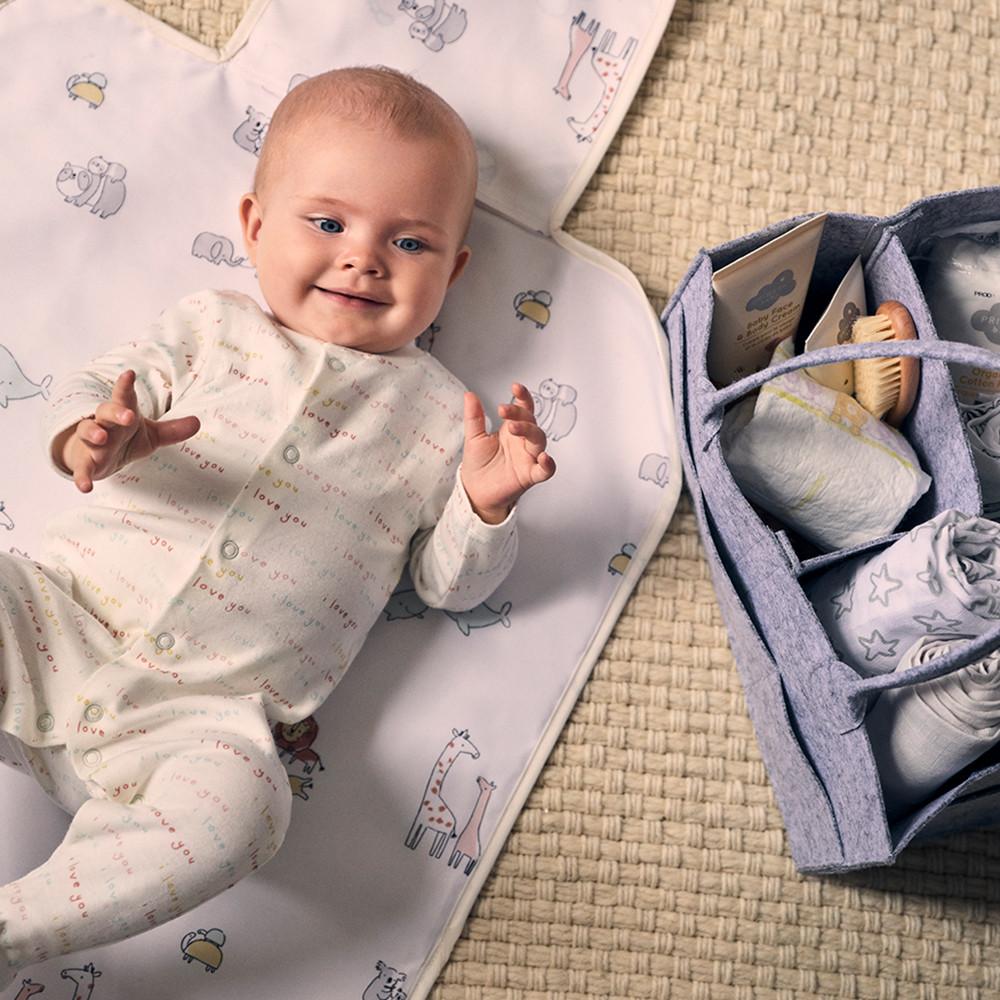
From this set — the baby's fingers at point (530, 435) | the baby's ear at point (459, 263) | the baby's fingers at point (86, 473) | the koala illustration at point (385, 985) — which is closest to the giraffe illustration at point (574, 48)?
the baby's ear at point (459, 263)

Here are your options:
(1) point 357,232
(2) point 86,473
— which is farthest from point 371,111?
(2) point 86,473

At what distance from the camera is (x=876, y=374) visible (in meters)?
1.18

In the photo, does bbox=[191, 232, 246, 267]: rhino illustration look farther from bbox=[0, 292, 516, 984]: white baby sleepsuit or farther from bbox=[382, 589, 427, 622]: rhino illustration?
bbox=[382, 589, 427, 622]: rhino illustration

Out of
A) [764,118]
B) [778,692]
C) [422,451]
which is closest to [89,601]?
[422,451]

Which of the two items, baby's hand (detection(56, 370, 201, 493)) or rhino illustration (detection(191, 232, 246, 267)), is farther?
rhino illustration (detection(191, 232, 246, 267))

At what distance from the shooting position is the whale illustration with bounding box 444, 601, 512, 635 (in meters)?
1.25

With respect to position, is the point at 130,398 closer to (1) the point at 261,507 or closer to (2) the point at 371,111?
(1) the point at 261,507

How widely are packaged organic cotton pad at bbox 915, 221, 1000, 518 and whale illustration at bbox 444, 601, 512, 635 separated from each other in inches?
21.5

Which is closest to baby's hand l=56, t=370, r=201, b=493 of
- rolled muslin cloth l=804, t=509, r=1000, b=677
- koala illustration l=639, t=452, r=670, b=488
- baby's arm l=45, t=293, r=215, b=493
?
baby's arm l=45, t=293, r=215, b=493

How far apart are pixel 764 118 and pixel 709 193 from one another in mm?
127

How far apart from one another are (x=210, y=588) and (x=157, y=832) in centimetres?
23

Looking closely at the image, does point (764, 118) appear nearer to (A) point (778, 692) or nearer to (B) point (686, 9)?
(B) point (686, 9)

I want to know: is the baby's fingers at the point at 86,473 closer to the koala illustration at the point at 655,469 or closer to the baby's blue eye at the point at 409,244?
the baby's blue eye at the point at 409,244

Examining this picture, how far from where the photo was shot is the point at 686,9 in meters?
1.42
